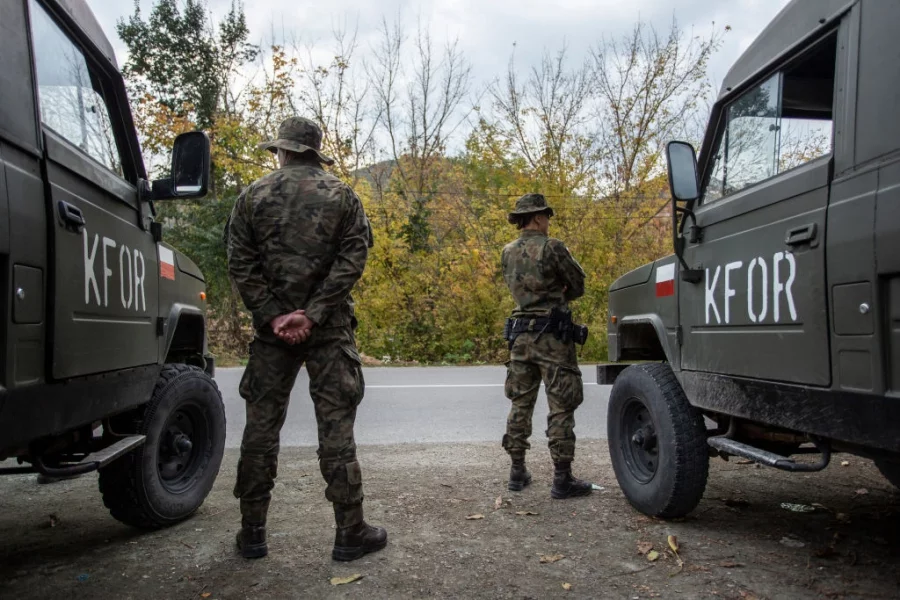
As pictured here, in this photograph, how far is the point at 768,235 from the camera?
2670mm

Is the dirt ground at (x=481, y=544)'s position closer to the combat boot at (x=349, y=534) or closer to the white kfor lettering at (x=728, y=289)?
the combat boot at (x=349, y=534)

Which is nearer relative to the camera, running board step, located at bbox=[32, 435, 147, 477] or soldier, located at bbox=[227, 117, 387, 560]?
running board step, located at bbox=[32, 435, 147, 477]

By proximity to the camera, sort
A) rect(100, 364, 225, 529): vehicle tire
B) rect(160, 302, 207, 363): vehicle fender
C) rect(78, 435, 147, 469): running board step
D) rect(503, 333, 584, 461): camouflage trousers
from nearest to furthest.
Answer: rect(78, 435, 147, 469): running board step → rect(100, 364, 225, 529): vehicle tire → rect(160, 302, 207, 363): vehicle fender → rect(503, 333, 584, 461): camouflage trousers

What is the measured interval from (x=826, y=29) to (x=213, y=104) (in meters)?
19.5

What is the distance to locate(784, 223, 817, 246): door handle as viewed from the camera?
236 centimetres

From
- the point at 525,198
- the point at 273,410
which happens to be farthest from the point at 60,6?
the point at 525,198

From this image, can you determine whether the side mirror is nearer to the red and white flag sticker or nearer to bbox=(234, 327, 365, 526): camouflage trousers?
bbox=(234, 327, 365, 526): camouflage trousers

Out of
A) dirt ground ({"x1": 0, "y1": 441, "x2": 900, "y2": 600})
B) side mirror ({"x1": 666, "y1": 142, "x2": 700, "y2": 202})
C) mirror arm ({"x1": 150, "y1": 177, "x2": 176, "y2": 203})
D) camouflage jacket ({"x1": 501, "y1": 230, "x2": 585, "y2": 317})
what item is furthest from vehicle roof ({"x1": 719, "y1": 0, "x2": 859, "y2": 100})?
mirror arm ({"x1": 150, "y1": 177, "x2": 176, "y2": 203})

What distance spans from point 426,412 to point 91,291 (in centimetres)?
491

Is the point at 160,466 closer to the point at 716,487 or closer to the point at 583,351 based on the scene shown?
the point at 716,487

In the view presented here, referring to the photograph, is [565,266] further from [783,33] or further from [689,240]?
[783,33]

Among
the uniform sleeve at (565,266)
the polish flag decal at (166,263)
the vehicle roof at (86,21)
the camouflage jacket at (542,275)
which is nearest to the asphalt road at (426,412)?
the camouflage jacket at (542,275)

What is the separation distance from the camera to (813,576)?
2.74 metres

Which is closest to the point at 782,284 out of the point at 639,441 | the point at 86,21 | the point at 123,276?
the point at 639,441
